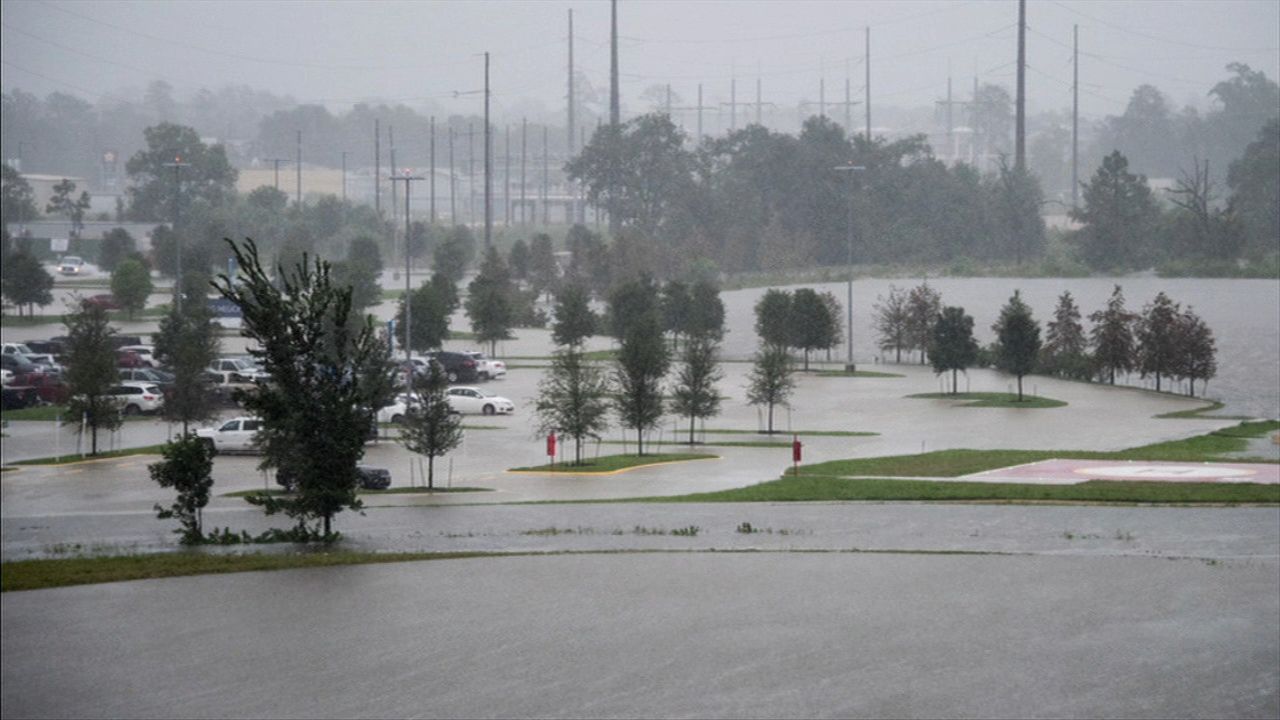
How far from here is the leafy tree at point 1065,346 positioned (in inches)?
2277

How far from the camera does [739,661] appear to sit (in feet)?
56.4

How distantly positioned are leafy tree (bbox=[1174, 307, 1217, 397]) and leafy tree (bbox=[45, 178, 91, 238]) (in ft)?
146

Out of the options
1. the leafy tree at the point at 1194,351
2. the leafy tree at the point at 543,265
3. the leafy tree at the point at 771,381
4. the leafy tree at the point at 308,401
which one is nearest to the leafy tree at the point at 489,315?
the leafy tree at the point at 771,381

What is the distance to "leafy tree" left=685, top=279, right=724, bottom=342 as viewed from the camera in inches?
2672

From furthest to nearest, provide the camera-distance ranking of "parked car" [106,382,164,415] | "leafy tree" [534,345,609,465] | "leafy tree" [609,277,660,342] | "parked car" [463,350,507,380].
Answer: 1. "leafy tree" [609,277,660,342]
2. "parked car" [463,350,507,380]
3. "parked car" [106,382,164,415]
4. "leafy tree" [534,345,609,465]

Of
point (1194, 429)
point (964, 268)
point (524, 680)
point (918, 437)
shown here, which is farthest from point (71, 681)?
point (964, 268)

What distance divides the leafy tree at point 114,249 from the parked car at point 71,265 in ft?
3.25

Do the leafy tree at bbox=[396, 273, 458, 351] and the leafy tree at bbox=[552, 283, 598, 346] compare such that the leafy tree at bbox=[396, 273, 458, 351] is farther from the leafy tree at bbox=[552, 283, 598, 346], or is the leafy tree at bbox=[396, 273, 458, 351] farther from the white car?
the white car

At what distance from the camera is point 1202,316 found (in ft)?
185

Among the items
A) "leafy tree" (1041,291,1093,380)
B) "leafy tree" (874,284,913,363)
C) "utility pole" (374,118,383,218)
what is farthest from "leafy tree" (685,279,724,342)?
"utility pole" (374,118,383,218)

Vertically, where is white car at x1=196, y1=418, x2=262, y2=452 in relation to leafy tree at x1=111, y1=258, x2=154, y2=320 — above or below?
below

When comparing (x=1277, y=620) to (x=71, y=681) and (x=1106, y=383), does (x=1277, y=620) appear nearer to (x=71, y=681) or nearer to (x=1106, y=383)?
(x=71, y=681)

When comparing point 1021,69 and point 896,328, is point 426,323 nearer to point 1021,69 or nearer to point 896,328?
point 896,328

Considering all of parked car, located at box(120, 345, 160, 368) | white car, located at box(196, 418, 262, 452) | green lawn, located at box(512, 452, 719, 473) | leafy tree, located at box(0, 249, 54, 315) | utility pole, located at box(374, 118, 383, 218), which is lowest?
green lawn, located at box(512, 452, 719, 473)
